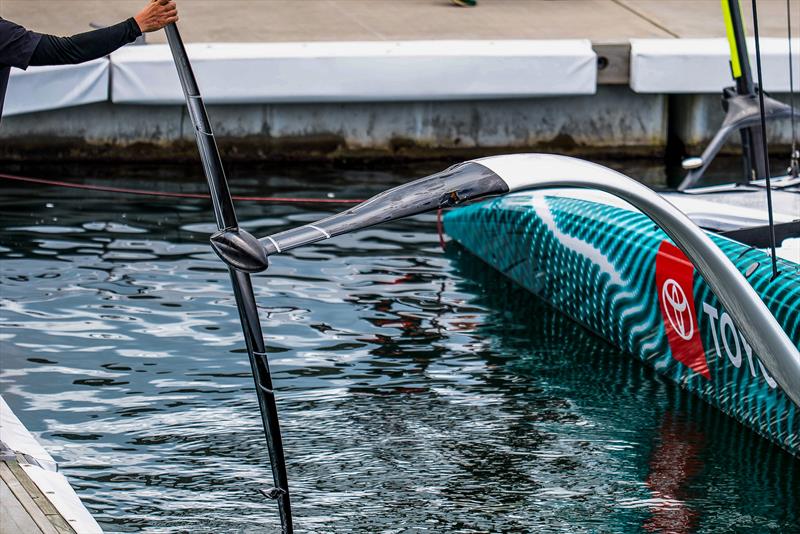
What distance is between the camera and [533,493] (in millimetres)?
4621

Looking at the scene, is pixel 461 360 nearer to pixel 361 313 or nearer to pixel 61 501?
pixel 361 313

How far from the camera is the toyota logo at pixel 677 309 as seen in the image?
552 cm

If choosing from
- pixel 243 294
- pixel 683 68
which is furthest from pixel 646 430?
pixel 683 68

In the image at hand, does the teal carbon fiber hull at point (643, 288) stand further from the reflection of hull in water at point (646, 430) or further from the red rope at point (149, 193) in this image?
the red rope at point (149, 193)

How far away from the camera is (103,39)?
3.89 meters

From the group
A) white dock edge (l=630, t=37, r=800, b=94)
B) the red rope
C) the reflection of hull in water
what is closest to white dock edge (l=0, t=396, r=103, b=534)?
the reflection of hull in water

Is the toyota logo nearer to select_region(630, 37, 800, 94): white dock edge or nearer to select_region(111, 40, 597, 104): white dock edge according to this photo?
select_region(111, 40, 597, 104): white dock edge

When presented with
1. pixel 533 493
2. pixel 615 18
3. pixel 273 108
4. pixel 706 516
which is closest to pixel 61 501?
pixel 533 493

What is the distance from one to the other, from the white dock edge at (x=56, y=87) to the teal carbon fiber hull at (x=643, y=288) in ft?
10.2

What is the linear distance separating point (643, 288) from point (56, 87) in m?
4.89

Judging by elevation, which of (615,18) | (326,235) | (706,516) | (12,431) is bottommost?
(706,516)

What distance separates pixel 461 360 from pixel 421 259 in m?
1.61

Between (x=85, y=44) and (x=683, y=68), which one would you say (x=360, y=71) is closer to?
(x=683, y=68)

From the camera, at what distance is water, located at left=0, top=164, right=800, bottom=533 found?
451 centimetres
